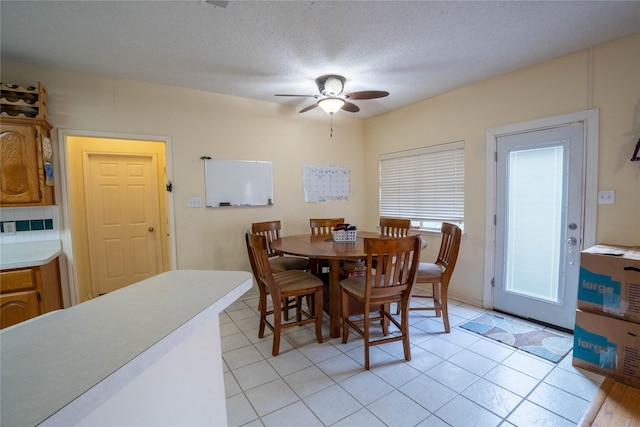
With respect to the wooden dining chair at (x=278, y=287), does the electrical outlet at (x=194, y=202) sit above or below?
above

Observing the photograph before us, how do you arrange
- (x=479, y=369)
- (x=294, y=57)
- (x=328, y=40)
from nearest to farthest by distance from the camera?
(x=479, y=369) < (x=328, y=40) < (x=294, y=57)

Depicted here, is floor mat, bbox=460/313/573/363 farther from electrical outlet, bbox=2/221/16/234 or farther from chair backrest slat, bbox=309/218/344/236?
electrical outlet, bbox=2/221/16/234

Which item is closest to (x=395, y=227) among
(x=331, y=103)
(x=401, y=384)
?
(x=331, y=103)

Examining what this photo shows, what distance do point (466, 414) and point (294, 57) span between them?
9.53 feet

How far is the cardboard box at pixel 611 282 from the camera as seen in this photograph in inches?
72.7

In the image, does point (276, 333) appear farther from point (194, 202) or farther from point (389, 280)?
point (194, 202)

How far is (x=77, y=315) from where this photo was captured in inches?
32.1

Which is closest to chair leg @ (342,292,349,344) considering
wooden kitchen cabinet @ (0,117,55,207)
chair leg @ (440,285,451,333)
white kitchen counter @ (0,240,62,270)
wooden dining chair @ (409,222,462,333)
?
wooden dining chair @ (409,222,462,333)

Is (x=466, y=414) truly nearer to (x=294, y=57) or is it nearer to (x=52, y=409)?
(x=52, y=409)

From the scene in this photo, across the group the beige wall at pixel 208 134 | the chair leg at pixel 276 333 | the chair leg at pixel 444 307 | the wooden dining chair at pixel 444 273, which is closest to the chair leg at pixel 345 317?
the chair leg at pixel 276 333

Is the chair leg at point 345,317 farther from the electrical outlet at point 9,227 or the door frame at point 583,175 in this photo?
the electrical outlet at point 9,227

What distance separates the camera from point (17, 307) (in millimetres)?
2158

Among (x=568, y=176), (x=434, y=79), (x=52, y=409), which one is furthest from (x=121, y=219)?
(x=568, y=176)

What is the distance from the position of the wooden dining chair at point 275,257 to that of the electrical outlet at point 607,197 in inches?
107
